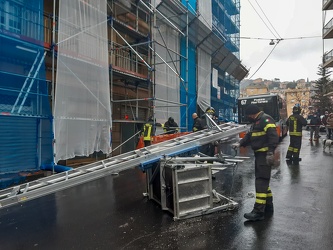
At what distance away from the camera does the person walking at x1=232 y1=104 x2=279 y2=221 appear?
4.17m

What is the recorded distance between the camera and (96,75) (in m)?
8.95

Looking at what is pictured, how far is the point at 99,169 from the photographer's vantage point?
164 inches

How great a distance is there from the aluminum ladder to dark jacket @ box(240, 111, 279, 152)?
0.97 metres

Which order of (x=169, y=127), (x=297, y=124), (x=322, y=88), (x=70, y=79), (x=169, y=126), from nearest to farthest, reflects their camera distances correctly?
1. (x=70, y=79)
2. (x=297, y=124)
3. (x=169, y=127)
4. (x=169, y=126)
5. (x=322, y=88)

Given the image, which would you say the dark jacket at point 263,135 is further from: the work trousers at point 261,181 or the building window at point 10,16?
the building window at point 10,16

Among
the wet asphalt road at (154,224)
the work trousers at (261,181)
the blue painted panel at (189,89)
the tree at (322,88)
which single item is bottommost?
the wet asphalt road at (154,224)

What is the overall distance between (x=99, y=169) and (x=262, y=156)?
2.61m

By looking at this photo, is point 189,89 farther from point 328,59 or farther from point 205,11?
point 328,59

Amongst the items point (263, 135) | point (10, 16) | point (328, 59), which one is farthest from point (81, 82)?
point (328, 59)

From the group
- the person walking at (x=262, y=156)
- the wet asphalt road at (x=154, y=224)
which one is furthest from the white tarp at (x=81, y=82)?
the person walking at (x=262, y=156)

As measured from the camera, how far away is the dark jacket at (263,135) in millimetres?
4238

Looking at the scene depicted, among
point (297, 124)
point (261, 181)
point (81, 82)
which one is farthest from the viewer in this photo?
point (297, 124)

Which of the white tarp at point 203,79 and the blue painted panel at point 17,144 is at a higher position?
the white tarp at point 203,79

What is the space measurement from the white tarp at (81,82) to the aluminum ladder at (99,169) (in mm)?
3626
